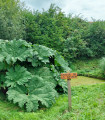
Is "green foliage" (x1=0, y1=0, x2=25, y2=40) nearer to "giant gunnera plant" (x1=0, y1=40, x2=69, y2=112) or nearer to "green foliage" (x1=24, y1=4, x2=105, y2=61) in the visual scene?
"green foliage" (x1=24, y1=4, x2=105, y2=61)

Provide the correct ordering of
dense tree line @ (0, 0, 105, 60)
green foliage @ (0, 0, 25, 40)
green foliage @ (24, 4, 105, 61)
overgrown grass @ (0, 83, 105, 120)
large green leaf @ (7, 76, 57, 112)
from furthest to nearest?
1. green foliage @ (24, 4, 105, 61)
2. dense tree line @ (0, 0, 105, 60)
3. green foliage @ (0, 0, 25, 40)
4. large green leaf @ (7, 76, 57, 112)
5. overgrown grass @ (0, 83, 105, 120)

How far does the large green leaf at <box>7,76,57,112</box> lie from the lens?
2.68 m

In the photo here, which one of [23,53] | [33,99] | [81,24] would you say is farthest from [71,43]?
[33,99]

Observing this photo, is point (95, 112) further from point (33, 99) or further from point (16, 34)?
point (16, 34)

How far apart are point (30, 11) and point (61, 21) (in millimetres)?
2027

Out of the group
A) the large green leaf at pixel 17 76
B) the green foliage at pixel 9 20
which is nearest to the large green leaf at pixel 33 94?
the large green leaf at pixel 17 76

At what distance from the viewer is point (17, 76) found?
307 cm

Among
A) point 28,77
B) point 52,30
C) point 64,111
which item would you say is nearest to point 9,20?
point 52,30

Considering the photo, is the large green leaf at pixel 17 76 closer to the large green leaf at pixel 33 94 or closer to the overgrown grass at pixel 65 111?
the large green leaf at pixel 33 94

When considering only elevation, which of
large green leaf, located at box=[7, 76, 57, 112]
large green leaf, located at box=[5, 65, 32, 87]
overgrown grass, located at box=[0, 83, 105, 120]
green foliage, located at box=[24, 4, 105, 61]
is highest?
green foliage, located at box=[24, 4, 105, 61]

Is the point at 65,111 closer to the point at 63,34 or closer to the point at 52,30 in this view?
the point at 52,30

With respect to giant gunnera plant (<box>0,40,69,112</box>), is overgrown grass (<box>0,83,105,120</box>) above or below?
below

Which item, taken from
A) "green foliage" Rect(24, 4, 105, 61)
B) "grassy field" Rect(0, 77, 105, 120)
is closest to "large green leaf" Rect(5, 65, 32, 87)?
"grassy field" Rect(0, 77, 105, 120)

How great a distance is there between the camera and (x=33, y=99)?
2732 mm
